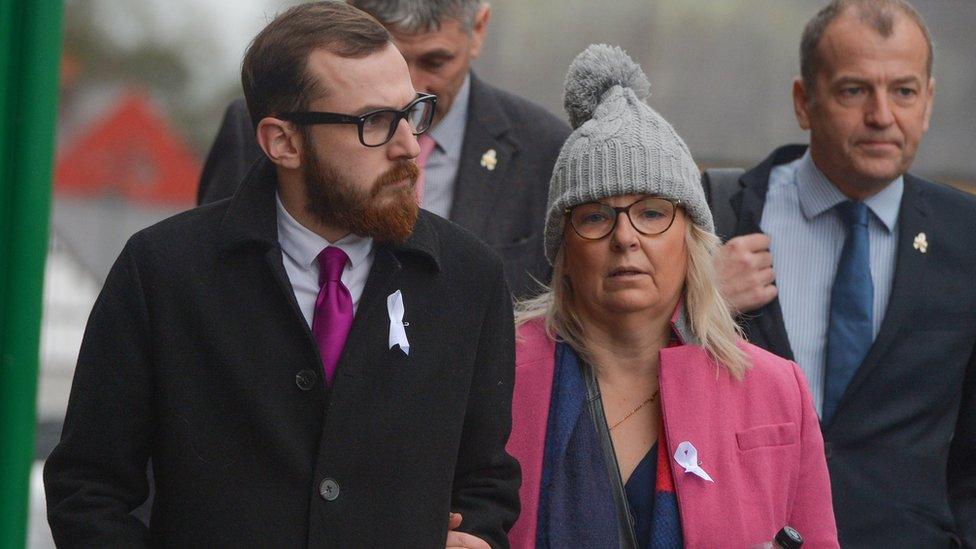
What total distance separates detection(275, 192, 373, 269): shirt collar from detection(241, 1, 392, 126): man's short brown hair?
220 mm

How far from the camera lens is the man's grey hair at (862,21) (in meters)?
3.84

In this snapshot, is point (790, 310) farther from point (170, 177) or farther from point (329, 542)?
point (170, 177)

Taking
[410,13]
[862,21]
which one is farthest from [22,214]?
[862,21]

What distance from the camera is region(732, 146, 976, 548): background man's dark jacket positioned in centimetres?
362

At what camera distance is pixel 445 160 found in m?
4.03

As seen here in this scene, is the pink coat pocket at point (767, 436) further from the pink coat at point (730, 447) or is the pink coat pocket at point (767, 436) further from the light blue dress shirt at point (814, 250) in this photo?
the light blue dress shirt at point (814, 250)

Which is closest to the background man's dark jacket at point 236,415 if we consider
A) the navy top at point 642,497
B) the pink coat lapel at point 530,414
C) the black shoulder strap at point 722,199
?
the pink coat lapel at point 530,414

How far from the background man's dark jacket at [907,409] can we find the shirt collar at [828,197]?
0.13m

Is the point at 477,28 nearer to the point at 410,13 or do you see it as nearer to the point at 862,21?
the point at 410,13

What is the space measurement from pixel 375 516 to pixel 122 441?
0.48 meters

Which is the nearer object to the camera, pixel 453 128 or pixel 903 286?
pixel 903 286

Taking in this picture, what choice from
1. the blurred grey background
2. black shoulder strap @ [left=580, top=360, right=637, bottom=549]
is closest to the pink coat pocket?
black shoulder strap @ [left=580, top=360, right=637, bottom=549]

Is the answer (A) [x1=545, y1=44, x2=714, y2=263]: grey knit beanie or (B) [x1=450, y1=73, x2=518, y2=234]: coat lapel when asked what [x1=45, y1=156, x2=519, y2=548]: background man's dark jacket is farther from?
(B) [x1=450, y1=73, x2=518, y2=234]: coat lapel

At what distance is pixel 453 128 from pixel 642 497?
1.39 metres
